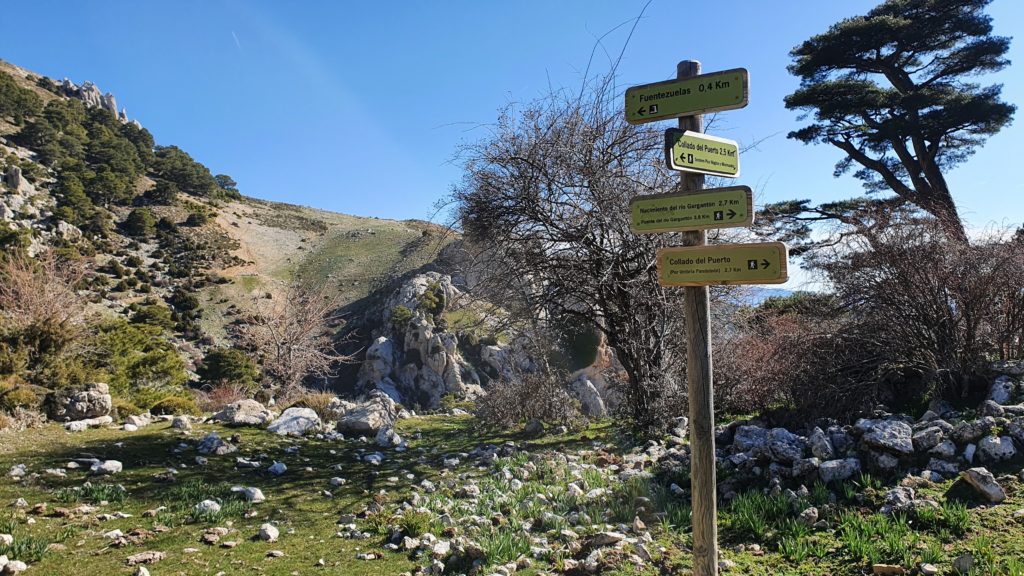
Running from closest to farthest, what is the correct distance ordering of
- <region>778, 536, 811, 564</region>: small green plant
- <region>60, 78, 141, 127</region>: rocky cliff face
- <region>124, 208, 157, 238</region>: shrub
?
<region>778, 536, 811, 564</region>: small green plant, <region>124, 208, 157, 238</region>: shrub, <region>60, 78, 141, 127</region>: rocky cliff face

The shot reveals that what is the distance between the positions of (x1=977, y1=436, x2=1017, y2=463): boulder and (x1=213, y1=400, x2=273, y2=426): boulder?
32.9 ft

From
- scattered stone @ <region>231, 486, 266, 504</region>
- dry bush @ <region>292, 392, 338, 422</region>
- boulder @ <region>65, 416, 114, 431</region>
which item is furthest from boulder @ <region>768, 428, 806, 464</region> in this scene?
boulder @ <region>65, 416, 114, 431</region>

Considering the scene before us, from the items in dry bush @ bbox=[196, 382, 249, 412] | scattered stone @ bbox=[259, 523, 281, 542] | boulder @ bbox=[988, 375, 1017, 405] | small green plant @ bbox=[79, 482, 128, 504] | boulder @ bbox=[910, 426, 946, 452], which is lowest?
dry bush @ bbox=[196, 382, 249, 412]

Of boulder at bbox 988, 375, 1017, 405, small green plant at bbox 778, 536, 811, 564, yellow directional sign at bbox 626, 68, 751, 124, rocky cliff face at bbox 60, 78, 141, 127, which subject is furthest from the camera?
rocky cliff face at bbox 60, 78, 141, 127

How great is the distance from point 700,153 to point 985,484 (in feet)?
11.2

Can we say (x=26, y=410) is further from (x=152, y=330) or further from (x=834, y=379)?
(x=152, y=330)

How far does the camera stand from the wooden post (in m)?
3.48

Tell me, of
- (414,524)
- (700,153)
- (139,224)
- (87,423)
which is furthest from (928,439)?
(139,224)

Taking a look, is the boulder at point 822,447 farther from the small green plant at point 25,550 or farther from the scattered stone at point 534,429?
the small green plant at point 25,550

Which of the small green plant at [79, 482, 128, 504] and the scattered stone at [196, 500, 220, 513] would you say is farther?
the small green plant at [79, 482, 128, 504]

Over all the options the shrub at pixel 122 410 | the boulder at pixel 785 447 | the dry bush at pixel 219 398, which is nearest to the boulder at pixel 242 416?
the shrub at pixel 122 410

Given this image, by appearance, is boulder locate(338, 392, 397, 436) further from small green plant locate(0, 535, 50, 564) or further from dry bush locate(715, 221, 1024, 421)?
dry bush locate(715, 221, 1024, 421)

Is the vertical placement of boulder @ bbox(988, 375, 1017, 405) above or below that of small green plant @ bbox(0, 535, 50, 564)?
above

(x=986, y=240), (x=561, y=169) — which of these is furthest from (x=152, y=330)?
(x=986, y=240)
